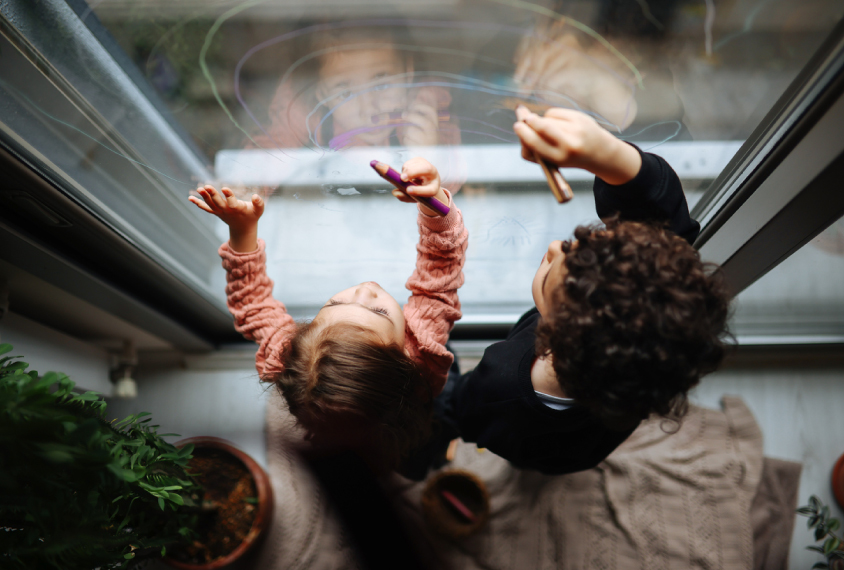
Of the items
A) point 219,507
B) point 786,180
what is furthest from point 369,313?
point 219,507

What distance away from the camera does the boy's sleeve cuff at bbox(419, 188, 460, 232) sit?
55cm

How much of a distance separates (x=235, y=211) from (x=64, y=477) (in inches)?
14.8

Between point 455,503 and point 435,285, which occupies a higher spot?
point 435,285

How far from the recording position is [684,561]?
91cm

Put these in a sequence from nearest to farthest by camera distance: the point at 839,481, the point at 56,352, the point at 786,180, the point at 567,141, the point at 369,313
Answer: the point at 567,141 < the point at 786,180 < the point at 369,313 < the point at 56,352 < the point at 839,481

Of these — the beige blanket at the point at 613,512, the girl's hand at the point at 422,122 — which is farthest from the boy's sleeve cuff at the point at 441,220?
the beige blanket at the point at 613,512

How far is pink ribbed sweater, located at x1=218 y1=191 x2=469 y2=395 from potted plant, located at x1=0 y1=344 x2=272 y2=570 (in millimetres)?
205

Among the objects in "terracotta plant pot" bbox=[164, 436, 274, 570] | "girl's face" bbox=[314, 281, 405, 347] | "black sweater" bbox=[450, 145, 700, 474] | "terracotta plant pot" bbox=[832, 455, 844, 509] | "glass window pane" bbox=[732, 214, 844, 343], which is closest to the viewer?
"black sweater" bbox=[450, 145, 700, 474]

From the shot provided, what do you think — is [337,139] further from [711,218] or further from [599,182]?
[711,218]

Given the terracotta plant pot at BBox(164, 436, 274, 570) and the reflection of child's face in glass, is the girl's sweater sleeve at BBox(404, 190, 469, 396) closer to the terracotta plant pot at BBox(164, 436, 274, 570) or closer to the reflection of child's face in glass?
the reflection of child's face in glass

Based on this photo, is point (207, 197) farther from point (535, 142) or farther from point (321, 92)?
point (535, 142)

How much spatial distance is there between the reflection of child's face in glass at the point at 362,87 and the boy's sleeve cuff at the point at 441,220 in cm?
13

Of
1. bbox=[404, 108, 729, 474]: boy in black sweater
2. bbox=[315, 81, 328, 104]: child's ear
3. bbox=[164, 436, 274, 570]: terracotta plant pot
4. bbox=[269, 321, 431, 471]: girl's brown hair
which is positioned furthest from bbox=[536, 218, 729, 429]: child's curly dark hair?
bbox=[164, 436, 274, 570]: terracotta plant pot

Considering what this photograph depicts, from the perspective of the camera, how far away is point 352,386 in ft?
1.79
